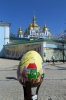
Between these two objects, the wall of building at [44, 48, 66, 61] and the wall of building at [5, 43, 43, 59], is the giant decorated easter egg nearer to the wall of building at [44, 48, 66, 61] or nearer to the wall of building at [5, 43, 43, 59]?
the wall of building at [44, 48, 66, 61]

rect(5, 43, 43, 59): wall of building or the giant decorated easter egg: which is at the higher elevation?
the giant decorated easter egg

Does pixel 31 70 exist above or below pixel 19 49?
above

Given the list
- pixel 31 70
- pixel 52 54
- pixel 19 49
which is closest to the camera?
pixel 31 70

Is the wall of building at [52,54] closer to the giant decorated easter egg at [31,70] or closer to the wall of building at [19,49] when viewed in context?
the wall of building at [19,49]

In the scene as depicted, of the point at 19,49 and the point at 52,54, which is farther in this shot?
the point at 19,49

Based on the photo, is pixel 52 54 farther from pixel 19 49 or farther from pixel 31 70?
pixel 31 70

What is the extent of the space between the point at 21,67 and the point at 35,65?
26 centimetres

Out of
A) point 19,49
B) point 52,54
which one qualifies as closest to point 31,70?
point 52,54

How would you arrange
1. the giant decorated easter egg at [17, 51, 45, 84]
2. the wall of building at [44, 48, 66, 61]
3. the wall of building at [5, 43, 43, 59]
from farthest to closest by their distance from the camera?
the wall of building at [5, 43, 43, 59] < the wall of building at [44, 48, 66, 61] < the giant decorated easter egg at [17, 51, 45, 84]

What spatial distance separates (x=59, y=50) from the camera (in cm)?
3206

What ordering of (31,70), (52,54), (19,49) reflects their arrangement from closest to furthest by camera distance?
(31,70) → (52,54) → (19,49)

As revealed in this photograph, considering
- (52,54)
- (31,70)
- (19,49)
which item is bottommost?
(52,54)

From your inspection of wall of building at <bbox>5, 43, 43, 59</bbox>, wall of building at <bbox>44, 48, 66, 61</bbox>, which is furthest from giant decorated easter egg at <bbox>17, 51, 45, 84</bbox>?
wall of building at <bbox>5, 43, 43, 59</bbox>

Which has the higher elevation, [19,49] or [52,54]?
[19,49]
